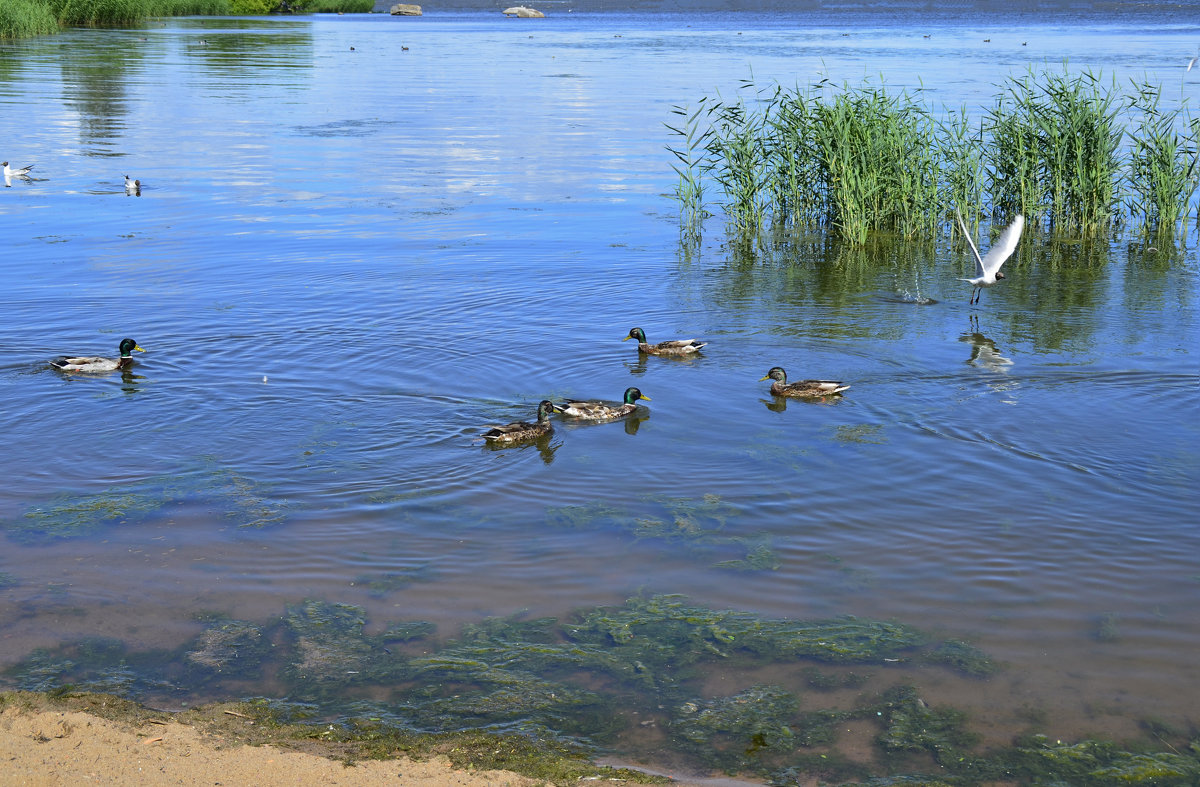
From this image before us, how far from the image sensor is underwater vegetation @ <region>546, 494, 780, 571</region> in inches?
351

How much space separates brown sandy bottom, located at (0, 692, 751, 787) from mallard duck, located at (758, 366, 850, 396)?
6722 mm

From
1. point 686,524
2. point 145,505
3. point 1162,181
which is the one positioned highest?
point 1162,181

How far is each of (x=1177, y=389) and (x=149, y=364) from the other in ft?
38.9

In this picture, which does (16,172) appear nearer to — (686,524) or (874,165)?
(874,165)

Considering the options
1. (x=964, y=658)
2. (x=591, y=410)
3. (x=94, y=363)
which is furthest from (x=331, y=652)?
(x=94, y=363)

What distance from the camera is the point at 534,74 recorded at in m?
55.6

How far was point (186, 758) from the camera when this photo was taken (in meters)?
6.24

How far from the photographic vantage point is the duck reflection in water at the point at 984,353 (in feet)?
44.8

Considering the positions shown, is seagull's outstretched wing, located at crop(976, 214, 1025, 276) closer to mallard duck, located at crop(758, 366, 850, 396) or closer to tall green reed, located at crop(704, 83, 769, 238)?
mallard duck, located at crop(758, 366, 850, 396)

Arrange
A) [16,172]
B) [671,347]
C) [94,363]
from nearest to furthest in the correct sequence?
[94,363] < [671,347] < [16,172]

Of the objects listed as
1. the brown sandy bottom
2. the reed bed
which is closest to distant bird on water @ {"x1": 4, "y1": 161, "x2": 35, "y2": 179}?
the brown sandy bottom

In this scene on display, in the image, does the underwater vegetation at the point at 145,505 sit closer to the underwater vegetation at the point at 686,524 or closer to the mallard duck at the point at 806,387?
the underwater vegetation at the point at 686,524

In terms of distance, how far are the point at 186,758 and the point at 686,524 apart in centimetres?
450

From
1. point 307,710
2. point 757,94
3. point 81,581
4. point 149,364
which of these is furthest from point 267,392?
point 757,94
